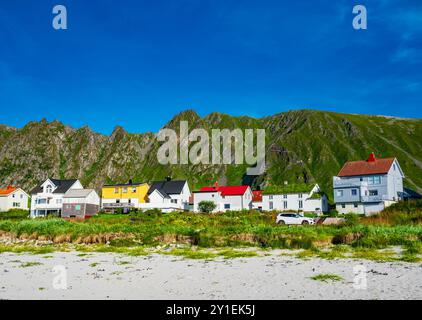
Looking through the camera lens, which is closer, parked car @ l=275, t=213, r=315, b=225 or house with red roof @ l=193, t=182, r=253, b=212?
parked car @ l=275, t=213, r=315, b=225

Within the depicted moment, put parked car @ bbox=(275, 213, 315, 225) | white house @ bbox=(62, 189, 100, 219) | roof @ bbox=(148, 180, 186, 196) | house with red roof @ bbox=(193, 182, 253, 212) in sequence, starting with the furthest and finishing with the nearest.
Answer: house with red roof @ bbox=(193, 182, 253, 212)
roof @ bbox=(148, 180, 186, 196)
white house @ bbox=(62, 189, 100, 219)
parked car @ bbox=(275, 213, 315, 225)

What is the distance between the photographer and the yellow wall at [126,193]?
4168 inches

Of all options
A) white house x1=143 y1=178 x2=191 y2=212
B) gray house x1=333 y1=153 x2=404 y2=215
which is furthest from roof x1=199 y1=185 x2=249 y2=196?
gray house x1=333 y1=153 x2=404 y2=215

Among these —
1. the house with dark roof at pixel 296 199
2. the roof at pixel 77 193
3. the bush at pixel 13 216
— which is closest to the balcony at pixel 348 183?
the house with dark roof at pixel 296 199

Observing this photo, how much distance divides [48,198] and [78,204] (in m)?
12.4

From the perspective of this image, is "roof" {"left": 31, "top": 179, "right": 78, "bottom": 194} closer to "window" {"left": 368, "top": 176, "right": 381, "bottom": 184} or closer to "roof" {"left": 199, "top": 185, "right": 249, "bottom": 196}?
"roof" {"left": 199, "top": 185, "right": 249, "bottom": 196}

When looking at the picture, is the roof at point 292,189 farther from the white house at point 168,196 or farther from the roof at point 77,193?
the roof at point 77,193

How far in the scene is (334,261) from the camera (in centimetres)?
2220

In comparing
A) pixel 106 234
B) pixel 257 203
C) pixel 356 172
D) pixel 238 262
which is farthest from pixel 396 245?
pixel 257 203

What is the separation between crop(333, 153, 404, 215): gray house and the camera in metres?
84.2

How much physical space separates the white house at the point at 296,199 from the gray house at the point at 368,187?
27.3 ft

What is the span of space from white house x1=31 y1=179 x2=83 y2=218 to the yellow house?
10228mm

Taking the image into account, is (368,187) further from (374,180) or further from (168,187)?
(168,187)
